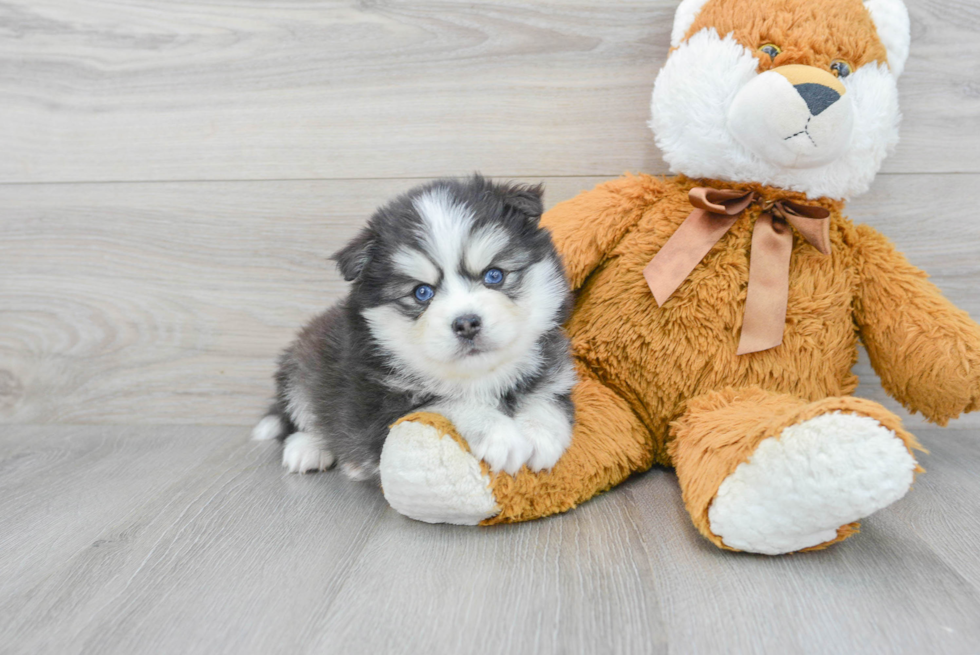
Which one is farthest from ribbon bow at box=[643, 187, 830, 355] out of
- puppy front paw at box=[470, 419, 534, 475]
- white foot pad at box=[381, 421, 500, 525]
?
white foot pad at box=[381, 421, 500, 525]

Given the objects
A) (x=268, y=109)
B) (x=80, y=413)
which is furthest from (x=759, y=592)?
(x=80, y=413)

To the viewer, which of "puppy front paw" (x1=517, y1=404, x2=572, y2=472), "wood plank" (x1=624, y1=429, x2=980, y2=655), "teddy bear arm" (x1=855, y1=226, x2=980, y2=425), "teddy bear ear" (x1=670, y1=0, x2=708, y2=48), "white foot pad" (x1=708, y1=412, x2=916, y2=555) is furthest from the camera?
"teddy bear ear" (x1=670, y1=0, x2=708, y2=48)

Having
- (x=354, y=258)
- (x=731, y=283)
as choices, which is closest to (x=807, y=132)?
(x=731, y=283)

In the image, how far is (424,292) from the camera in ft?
4.32

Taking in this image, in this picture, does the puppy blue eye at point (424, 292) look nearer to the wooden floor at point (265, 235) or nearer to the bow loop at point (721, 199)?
the wooden floor at point (265, 235)

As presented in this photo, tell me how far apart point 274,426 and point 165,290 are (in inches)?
20.7

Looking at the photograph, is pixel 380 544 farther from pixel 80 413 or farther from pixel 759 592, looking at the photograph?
pixel 80 413

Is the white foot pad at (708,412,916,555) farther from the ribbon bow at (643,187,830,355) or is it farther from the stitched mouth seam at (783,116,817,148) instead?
the stitched mouth seam at (783,116,817,148)

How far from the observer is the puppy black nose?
1.21 m

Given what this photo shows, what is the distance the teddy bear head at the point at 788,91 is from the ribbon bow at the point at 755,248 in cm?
6

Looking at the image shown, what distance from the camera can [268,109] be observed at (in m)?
1.88

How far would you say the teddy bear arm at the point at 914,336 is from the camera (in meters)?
1.41

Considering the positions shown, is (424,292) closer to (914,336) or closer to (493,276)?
(493,276)

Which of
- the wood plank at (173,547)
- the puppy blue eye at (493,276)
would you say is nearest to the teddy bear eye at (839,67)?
the puppy blue eye at (493,276)
